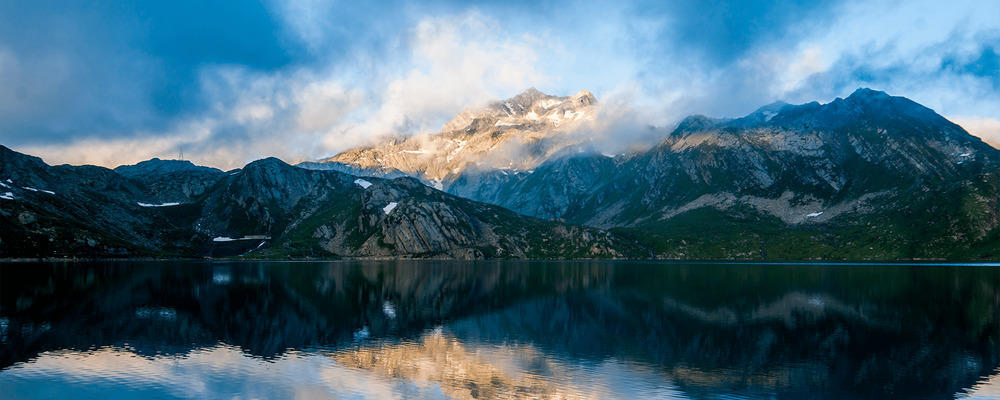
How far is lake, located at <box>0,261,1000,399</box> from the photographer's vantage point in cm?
4903

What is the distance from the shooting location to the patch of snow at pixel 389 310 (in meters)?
93.2

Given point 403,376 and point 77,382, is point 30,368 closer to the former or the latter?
point 77,382

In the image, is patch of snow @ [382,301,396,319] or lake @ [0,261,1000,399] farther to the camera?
patch of snow @ [382,301,396,319]

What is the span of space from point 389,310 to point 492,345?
35.3m

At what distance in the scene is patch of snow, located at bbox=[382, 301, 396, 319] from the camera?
306ft

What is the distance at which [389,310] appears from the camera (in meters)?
99.3

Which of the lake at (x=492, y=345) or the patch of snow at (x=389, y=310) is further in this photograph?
the patch of snow at (x=389, y=310)

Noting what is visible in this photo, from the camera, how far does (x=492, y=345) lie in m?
69.1

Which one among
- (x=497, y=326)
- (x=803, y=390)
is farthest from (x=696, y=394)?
(x=497, y=326)

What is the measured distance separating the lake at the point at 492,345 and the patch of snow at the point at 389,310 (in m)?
0.35

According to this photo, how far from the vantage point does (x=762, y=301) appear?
11175 centimetres

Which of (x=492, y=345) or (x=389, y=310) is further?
(x=389, y=310)

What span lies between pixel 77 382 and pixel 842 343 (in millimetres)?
79903

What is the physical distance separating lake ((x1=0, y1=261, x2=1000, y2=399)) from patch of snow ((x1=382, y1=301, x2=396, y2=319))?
35 cm
